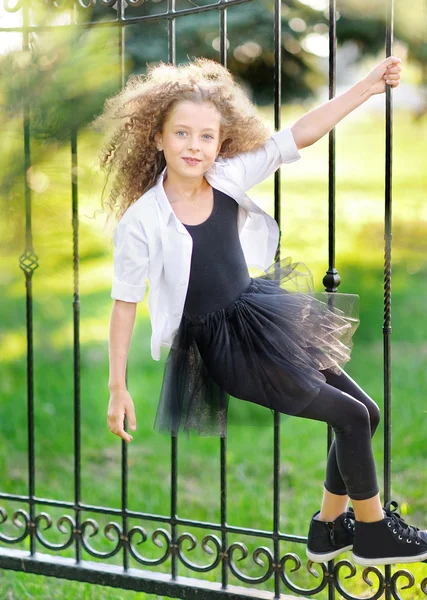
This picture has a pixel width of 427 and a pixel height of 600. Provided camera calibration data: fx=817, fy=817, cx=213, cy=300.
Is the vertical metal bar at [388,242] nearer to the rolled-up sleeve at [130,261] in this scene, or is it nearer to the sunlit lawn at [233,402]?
the sunlit lawn at [233,402]

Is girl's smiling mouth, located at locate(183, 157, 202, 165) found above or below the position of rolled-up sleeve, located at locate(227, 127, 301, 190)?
below

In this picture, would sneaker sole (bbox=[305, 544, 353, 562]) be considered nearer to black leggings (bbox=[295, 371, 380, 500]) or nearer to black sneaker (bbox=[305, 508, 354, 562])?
black sneaker (bbox=[305, 508, 354, 562])

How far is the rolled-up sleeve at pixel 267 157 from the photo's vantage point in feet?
7.09

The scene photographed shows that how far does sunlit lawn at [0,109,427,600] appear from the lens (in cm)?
346

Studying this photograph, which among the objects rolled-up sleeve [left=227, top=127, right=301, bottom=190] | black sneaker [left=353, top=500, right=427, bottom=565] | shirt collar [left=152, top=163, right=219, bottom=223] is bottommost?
black sneaker [left=353, top=500, right=427, bottom=565]

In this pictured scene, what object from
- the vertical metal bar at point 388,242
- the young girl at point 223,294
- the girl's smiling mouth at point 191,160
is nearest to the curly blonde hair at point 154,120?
the young girl at point 223,294

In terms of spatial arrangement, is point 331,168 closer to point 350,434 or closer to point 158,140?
point 158,140

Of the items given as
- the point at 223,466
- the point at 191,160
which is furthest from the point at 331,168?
the point at 223,466

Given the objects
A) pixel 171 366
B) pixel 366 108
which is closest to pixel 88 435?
pixel 171 366

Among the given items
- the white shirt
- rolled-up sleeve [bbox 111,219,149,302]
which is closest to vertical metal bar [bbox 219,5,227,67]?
the white shirt

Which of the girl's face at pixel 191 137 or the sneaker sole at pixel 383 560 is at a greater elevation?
the girl's face at pixel 191 137

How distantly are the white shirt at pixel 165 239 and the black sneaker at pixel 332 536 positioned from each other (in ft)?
2.13

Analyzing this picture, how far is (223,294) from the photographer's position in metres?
2.11

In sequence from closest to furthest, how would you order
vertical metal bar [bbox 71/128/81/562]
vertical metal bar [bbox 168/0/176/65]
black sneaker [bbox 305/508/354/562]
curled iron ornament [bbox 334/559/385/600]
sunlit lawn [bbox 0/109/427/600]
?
black sneaker [bbox 305/508/354/562] < curled iron ornament [bbox 334/559/385/600] < vertical metal bar [bbox 168/0/176/65] < vertical metal bar [bbox 71/128/81/562] < sunlit lawn [bbox 0/109/427/600]
